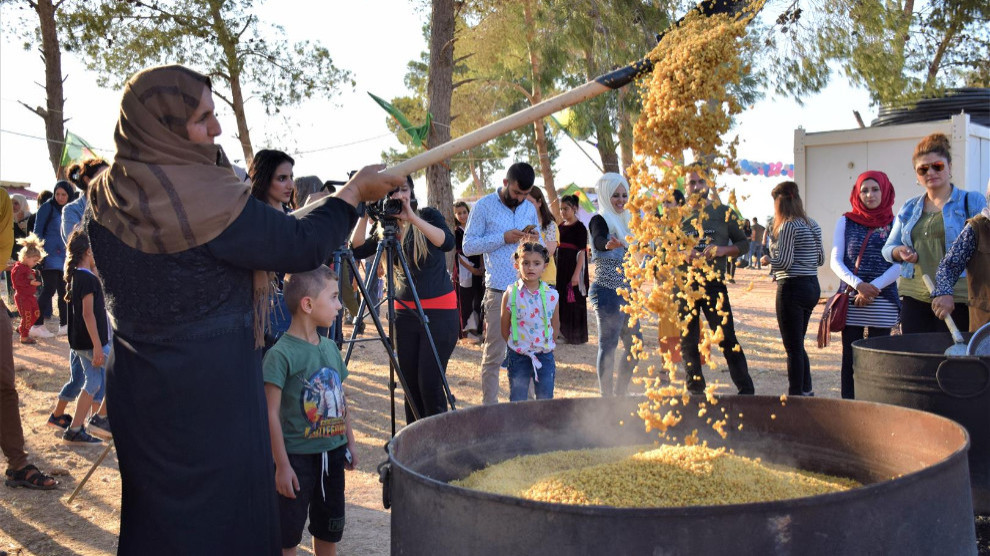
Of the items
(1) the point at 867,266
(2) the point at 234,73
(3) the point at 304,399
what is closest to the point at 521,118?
(3) the point at 304,399

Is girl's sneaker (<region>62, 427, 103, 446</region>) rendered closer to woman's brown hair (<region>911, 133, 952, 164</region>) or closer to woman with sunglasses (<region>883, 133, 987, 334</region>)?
woman with sunglasses (<region>883, 133, 987, 334</region>)

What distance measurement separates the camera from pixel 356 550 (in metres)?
3.44

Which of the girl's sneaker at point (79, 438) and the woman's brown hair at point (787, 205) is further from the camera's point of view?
the woman's brown hair at point (787, 205)

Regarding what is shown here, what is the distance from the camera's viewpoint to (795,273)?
5.68 metres

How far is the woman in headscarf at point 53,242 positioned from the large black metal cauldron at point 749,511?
7.16 metres

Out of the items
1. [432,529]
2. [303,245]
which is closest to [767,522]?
[432,529]

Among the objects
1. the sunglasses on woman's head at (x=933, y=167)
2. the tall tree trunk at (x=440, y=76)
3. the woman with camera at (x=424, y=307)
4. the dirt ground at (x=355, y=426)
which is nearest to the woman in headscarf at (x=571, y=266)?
the dirt ground at (x=355, y=426)

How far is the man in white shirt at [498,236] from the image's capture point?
16.7ft

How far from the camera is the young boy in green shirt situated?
2.75 metres

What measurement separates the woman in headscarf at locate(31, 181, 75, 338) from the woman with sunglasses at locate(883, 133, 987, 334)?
7.69 m

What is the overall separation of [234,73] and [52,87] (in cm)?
351

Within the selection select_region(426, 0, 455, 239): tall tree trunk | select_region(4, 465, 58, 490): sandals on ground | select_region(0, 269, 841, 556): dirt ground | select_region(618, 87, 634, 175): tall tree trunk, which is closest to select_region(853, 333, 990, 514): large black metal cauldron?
select_region(0, 269, 841, 556): dirt ground

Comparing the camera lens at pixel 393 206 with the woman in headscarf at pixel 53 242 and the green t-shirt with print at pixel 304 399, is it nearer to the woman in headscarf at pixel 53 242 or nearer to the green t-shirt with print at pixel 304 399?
the green t-shirt with print at pixel 304 399

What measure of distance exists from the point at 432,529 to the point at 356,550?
5.31ft
